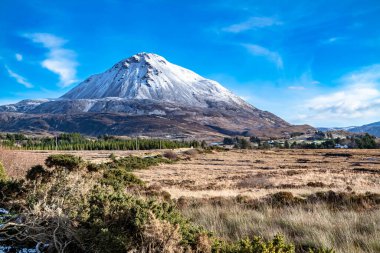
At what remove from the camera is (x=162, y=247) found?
4.70 metres

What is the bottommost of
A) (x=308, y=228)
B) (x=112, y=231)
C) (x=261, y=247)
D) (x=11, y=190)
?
(x=308, y=228)

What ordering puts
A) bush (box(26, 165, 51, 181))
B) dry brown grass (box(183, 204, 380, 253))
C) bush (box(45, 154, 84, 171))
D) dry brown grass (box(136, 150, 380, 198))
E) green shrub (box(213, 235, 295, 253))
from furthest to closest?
dry brown grass (box(136, 150, 380, 198)) → bush (box(45, 154, 84, 171)) → bush (box(26, 165, 51, 181)) → dry brown grass (box(183, 204, 380, 253)) → green shrub (box(213, 235, 295, 253))

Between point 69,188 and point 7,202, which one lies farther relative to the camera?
point 7,202

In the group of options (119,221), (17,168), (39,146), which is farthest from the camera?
(39,146)

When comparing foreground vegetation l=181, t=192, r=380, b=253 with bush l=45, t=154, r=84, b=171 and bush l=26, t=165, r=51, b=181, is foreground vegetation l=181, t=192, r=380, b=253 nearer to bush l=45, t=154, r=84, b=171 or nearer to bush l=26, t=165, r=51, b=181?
bush l=26, t=165, r=51, b=181

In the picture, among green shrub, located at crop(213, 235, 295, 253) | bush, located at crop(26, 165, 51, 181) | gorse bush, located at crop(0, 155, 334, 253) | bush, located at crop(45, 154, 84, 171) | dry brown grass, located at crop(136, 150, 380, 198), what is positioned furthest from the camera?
dry brown grass, located at crop(136, 150, 380, 198)

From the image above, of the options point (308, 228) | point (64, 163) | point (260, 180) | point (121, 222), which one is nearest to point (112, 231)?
point (121, 222)

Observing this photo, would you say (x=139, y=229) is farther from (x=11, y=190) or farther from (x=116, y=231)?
(x=11, y=190)

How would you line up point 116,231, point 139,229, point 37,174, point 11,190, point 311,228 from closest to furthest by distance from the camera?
point 139,229
point 116,231
point 311,228
point 11,190
point 37,174

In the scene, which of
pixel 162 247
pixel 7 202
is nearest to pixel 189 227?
pixel 162 247

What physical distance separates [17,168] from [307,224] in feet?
58.0

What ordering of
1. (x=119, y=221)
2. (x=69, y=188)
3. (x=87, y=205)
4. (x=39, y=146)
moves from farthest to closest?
(x=39, y=146)
(x=69, y=188)
(x=87, y=205)
(x=119, y=221)

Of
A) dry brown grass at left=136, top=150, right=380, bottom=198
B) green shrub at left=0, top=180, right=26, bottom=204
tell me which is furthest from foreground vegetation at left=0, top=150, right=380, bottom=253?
dry brown grass at left=136, top=150, right=380, bottom=198

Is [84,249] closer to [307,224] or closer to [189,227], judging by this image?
[189,227]
